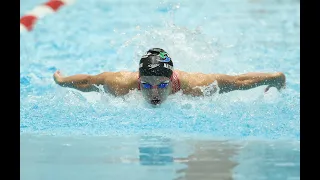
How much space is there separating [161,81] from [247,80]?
0.83 m

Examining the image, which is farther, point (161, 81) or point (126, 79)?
point (126, 79)

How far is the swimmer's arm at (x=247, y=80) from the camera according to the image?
5.20m

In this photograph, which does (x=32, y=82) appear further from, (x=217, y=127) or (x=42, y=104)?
(x=217, y=127)

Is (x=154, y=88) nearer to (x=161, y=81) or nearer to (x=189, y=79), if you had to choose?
(x=161, y=81)

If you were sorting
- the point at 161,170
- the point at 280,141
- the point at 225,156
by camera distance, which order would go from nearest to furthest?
the point at 161,170, the point at 225,156, the point at 280,141

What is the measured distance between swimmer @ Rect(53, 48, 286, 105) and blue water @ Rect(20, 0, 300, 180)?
3.3 inches

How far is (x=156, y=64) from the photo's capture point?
16.6 feet

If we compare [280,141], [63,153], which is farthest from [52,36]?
[280,141]

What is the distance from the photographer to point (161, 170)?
4062 mm

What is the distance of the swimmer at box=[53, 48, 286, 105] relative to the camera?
5.04 m

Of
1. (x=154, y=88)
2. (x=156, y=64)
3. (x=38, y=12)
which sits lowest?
(x=154, y=88)

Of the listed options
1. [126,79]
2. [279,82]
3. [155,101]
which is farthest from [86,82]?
[279,82]

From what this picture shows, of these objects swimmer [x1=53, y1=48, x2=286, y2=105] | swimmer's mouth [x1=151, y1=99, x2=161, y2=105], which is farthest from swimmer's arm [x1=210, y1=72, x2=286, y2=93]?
swimmer's mouth [x1=151, y1=99, x2=161, y2=105]

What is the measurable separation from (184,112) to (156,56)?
60cm
